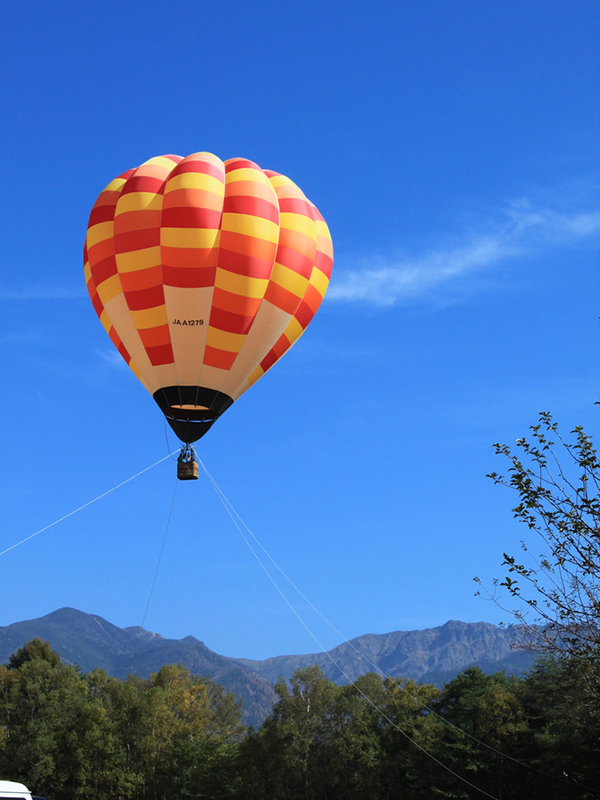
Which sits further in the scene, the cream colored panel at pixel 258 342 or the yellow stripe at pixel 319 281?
the yellow stripe at pixel 319 281

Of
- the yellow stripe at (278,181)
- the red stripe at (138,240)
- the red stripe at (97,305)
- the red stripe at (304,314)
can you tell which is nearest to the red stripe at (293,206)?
the yellow stripe at (278,181)

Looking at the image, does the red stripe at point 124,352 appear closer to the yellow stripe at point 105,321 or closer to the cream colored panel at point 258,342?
the yellow stripe at point 105,321

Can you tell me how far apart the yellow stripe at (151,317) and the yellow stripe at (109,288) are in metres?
0.94

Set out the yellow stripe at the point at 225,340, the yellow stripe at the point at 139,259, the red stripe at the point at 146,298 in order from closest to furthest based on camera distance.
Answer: the yellow stripe at the point at 139,259 → the red stripe at the point at 146,298 → the yellow stripe at the point at 225,340

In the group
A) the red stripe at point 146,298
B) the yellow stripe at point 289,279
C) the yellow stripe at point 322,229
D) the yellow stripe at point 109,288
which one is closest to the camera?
the red stripe at point 146,298

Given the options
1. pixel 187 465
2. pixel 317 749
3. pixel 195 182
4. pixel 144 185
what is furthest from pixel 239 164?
pixel 317 749

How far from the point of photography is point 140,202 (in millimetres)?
23703

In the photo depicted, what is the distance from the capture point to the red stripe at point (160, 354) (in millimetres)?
23875

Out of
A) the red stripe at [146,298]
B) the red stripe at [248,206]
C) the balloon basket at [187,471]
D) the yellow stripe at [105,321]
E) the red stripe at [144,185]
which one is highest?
the red stripe at [144,185]

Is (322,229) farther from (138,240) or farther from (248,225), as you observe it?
(138,240)

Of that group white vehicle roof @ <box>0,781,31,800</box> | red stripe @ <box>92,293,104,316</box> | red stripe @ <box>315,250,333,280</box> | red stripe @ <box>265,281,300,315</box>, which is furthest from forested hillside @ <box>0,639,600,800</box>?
white vehicle roof @ <box>0,781,31,800</box>

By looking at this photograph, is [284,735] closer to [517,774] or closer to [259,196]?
[517,774]

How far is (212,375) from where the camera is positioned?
24.4 meters

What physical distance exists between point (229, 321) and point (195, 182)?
4342mm
